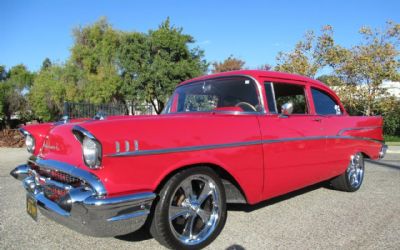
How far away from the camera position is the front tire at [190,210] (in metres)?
2.87

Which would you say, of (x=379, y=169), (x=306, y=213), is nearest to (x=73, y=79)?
(x=379, y=169)

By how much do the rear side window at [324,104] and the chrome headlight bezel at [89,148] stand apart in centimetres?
306

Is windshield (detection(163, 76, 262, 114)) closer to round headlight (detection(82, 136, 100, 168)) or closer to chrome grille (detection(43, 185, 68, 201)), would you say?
round headlight (detection(82, 136, 100, 168))

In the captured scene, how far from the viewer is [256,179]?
3.52 metres

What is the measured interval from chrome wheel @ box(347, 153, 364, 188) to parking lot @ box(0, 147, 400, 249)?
0.19 m

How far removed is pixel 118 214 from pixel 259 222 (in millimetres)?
1830

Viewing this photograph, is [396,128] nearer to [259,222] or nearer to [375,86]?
[375,86]

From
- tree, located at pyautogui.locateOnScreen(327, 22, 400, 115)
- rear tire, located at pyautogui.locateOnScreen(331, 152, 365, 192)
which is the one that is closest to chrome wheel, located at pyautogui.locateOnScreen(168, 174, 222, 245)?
rear tire, located at pyautogui.locateOnScreen(331, 152, 365, 192)

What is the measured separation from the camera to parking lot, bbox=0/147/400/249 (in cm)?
325

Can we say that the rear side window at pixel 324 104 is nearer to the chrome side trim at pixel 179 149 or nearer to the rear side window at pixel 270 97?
the rear side window at pixel 270 97

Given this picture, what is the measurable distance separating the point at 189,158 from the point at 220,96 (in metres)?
1.31

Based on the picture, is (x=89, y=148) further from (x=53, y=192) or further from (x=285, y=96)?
(x=285, y=96)

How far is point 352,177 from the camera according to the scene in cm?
538

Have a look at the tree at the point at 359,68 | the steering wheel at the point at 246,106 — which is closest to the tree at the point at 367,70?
the tree at the point at 359,68
